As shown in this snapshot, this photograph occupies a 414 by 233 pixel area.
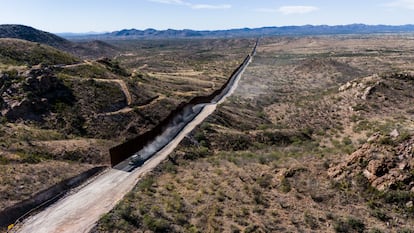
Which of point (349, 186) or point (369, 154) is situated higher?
point (369, 154)

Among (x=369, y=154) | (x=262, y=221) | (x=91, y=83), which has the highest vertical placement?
(x=91, y=83)

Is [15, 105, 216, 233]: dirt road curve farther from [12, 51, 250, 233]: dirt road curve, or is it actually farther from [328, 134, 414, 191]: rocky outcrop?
[328, 134, 414, 191]: rocky outcrop

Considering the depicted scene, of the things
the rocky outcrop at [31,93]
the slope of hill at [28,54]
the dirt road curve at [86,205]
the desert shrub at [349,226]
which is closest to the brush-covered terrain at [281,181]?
the desert shrub at [349,226]

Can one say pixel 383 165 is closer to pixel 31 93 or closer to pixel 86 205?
pixel 86 205

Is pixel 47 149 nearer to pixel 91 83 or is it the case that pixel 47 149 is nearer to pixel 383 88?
pixel 91 83

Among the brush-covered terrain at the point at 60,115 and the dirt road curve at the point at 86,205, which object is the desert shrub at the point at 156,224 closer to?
the dirt road curve at the point at 86,205

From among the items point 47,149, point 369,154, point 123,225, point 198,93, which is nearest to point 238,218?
point 123,225
